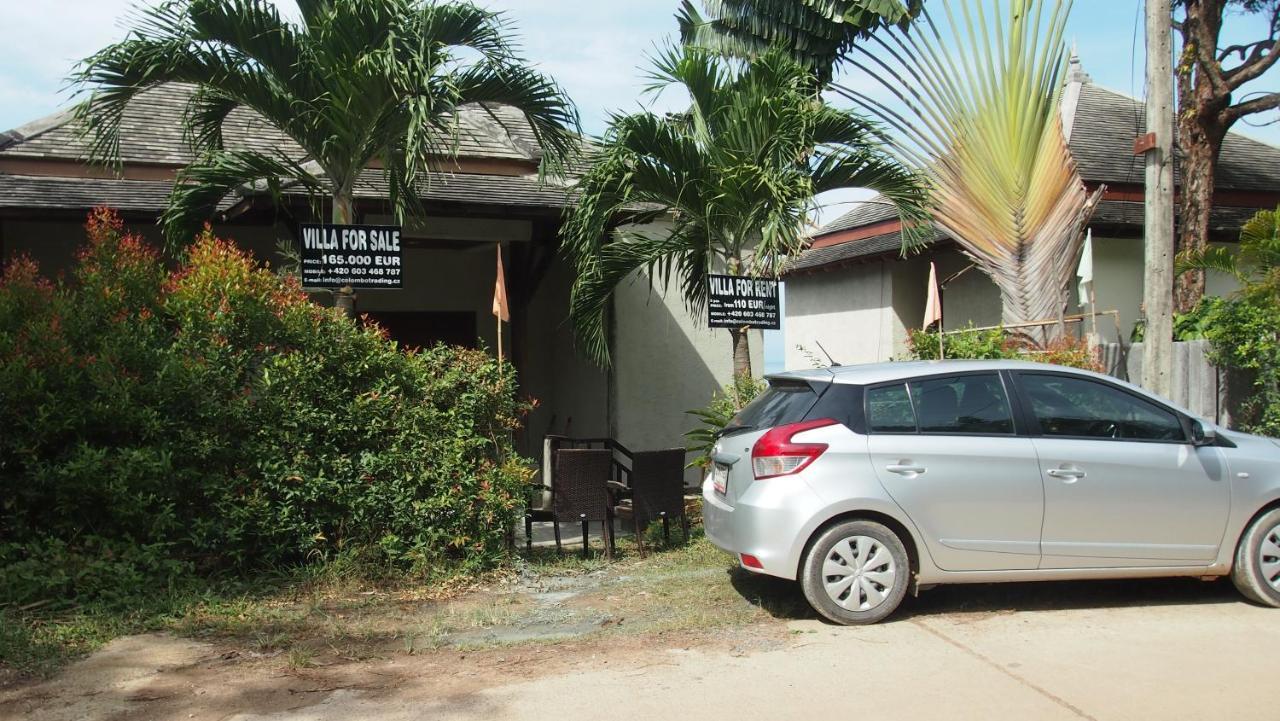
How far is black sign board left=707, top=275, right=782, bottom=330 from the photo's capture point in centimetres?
922

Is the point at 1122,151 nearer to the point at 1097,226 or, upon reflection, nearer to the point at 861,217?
the point at 1097,226

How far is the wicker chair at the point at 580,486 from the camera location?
8305 mm

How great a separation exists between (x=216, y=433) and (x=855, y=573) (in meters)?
4.59

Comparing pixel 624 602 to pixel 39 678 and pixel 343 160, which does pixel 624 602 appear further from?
pixel 343 160

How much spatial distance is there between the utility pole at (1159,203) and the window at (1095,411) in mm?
2822

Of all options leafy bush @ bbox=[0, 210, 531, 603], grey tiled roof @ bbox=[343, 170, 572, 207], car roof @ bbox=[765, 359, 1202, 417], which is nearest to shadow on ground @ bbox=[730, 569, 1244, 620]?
car roof @ bbox=[765, 359, 1202, 417]

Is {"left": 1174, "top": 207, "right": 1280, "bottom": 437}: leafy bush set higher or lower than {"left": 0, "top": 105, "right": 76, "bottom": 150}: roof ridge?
lower

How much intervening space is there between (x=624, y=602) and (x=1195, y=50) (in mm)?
12299

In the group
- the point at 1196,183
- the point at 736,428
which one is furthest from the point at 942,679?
the point at 1196,183

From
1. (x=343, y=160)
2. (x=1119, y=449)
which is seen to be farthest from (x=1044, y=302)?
(x=343, y=160)

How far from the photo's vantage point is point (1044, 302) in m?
11.6

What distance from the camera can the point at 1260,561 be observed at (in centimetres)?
686

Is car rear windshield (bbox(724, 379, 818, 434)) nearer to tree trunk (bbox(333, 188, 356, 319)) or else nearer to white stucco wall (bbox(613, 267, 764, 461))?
tree trunk (bbox(333, 188, 356, 319))

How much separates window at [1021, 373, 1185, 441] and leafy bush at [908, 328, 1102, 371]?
3.38 meters
